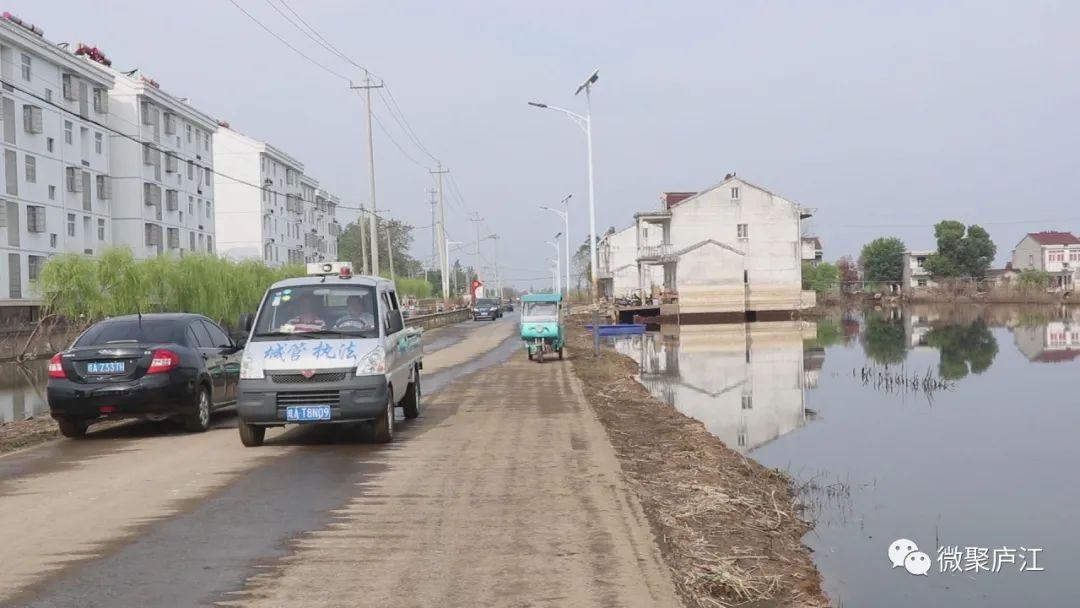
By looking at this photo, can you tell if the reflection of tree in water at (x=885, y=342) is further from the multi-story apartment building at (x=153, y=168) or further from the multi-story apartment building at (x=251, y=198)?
the multi-story apartment building at (x=251, y=198)

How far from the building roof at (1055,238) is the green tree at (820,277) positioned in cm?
2313

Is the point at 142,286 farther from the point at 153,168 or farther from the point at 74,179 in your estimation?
the point at 153,168

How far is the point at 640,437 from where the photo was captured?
42.8ft

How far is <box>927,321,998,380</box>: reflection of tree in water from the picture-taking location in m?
27.3

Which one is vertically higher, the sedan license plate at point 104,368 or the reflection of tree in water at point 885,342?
the sedan license plate at point 104,368

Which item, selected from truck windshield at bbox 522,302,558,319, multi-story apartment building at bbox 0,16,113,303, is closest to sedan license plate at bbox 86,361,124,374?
truck windshield at bbox 522,302,558,319

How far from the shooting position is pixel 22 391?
25703 millimetres

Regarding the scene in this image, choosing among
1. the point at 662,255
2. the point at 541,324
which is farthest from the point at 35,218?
the point at 662,255

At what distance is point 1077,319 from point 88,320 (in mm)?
50359

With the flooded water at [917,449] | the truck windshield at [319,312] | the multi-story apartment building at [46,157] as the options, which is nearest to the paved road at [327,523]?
the truck windshield at [319,312]

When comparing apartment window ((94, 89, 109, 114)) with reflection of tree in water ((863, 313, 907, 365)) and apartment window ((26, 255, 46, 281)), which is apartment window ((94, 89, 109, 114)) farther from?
reflection of tree in water ((863, 313, 907, 365))

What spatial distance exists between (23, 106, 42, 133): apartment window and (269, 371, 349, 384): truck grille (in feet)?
137

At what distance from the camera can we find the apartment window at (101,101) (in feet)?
173

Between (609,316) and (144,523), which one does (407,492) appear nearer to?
(144,523)
